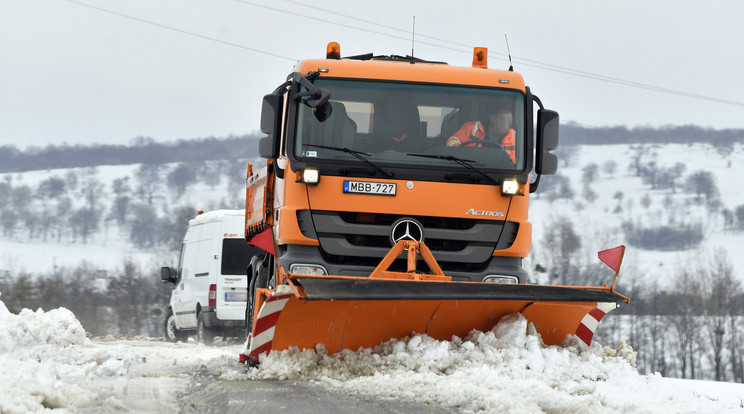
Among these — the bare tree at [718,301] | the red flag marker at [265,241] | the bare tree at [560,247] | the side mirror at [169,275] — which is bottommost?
the bare tree at [718,301]

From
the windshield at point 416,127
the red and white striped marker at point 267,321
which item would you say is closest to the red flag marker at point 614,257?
the windshield at point 416,127

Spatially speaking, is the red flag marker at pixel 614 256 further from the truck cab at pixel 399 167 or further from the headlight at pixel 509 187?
the headlight at pixel 509 187

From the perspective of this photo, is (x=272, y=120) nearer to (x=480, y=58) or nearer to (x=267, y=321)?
(x=267, y=321)

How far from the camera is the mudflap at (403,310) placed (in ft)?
22.5

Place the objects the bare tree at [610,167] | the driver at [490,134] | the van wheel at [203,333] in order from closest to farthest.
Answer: the driver at [490,134]
the van wheel at [203,333]
the bare tree at [610,167]

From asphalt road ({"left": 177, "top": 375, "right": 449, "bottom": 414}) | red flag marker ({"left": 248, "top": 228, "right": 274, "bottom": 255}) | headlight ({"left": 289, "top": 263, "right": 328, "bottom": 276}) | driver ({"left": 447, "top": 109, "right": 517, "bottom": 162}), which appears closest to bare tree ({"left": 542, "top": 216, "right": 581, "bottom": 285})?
red flag marker ({"left": 248, "top": 228, "right": 274, "bottom": 255})

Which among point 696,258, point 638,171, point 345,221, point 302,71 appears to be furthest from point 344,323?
point 638,171

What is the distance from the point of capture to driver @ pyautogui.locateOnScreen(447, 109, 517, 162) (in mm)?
8398

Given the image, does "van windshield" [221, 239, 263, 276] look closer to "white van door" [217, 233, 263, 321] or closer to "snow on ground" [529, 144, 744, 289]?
"white van door" [217, 233, 263, 321]

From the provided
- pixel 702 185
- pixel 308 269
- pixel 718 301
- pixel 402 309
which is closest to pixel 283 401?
pixel 402 309

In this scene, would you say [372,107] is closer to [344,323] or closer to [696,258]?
[344,323]

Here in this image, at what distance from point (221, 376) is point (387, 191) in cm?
211

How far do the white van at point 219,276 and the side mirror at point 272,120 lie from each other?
6974 mm

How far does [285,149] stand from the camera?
8.36m
